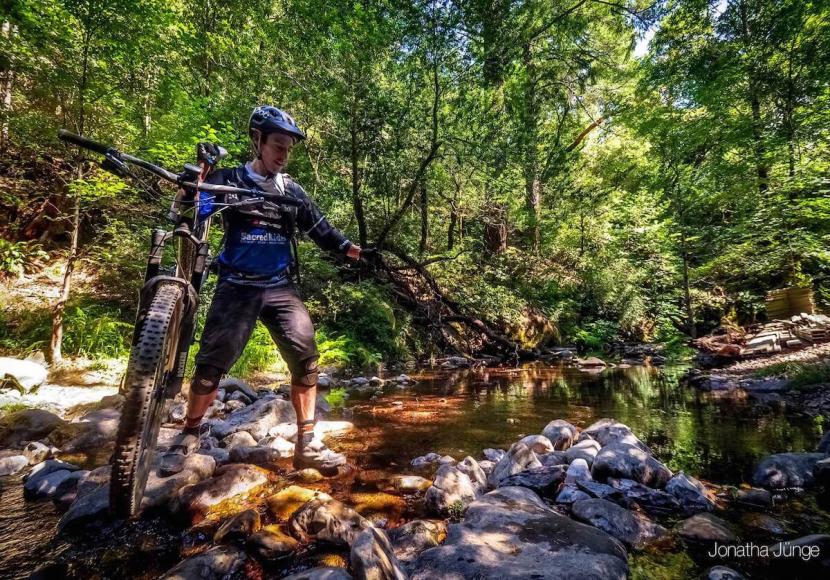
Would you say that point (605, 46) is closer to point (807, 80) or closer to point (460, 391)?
point (807, 80)

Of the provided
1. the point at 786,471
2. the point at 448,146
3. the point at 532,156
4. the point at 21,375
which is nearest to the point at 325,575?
the point at 786,471

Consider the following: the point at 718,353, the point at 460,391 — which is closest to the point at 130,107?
the point at 460,391

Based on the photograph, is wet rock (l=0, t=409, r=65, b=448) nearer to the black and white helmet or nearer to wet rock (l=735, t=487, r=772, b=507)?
the black and white helmet

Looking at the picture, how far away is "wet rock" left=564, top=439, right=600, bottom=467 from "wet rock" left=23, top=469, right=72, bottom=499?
157 inches

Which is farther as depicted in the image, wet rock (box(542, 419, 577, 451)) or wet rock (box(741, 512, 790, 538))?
wet rock (box(542, 419, 577, 451))

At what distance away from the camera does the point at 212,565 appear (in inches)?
70.6

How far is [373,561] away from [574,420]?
4.17 metres

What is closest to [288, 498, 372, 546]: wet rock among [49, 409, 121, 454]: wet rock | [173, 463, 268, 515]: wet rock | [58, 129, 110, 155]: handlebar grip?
[173, 463, 268, 515]: wet rock

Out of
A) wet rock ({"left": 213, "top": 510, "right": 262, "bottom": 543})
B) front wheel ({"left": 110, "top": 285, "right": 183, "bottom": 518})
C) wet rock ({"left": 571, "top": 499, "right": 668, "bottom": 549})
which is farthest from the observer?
wet rock ({"left": 571, "top": 499, "right": 668, "bottom": 549})

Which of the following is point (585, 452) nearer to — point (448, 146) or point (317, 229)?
point (317, 229)

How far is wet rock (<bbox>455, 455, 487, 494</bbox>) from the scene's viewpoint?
120 inches

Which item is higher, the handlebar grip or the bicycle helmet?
the bicycle helmet

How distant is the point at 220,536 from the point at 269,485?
84cm

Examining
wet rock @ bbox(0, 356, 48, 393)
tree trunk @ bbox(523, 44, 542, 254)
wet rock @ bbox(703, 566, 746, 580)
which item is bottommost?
wet rock @ bbox(703, 566, 746, 580)
